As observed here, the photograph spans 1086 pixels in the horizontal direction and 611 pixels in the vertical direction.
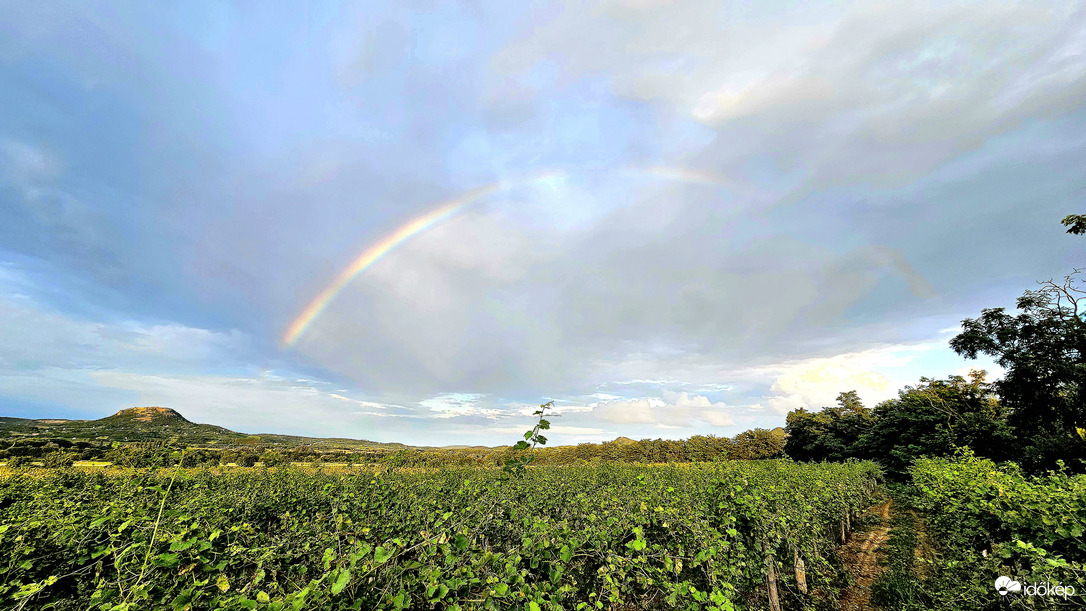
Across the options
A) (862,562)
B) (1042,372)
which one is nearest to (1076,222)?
(1042,372)

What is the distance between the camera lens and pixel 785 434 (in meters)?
58.1

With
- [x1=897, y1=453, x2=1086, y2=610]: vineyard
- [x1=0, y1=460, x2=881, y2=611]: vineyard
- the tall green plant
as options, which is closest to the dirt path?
[x1=0, y1=460, x2=881, y2=611]: vineyard

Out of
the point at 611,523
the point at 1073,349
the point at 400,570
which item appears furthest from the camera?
the point at 1073,349

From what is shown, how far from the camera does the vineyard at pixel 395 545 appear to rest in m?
1.92

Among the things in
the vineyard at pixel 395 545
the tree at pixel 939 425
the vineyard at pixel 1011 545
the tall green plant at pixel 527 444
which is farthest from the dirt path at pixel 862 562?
the tree at pixel 939 425

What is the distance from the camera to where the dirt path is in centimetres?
871

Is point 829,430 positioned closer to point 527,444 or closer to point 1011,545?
point 1011,545

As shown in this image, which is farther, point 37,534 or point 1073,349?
point 1073,349

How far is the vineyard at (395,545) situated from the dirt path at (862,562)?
0.50m

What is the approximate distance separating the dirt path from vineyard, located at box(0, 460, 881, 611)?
505mm

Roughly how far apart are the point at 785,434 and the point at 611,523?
65.2 metres

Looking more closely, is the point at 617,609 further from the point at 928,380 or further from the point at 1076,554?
the point at 928,380

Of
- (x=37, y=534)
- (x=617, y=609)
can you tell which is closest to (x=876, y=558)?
(x=617, y=609)

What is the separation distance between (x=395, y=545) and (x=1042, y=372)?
39.9m
